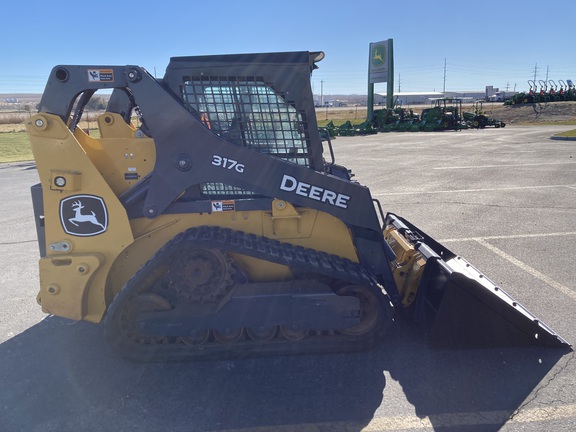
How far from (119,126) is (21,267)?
2.70m

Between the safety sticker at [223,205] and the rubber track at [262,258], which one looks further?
the safety sticker at [223,205]

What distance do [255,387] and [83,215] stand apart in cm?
194

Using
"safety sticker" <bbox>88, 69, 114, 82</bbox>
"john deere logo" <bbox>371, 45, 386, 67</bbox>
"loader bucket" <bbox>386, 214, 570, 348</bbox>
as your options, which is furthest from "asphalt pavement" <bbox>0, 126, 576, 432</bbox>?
"john deere logo" <bbox>371, 45, 386, 67</bbox>

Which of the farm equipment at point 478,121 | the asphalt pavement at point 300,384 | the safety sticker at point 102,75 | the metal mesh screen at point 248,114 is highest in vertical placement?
the safety sticker at point 102,75

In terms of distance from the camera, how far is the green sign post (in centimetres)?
3212

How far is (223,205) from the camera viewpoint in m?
3.65

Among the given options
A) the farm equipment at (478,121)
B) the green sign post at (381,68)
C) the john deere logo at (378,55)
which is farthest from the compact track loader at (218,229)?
the john deere logo at (378,55)

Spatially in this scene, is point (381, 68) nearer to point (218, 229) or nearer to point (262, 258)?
point (218, 229)

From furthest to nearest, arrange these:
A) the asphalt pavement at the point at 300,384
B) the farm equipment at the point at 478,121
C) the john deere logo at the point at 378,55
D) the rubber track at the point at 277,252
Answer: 1. the john deere logo at the point at 378,55
2. the farm equipment at the point at 478,121
3. the rubber track at the point at 277,252
4. the asphalt pavement at the point at 300,384

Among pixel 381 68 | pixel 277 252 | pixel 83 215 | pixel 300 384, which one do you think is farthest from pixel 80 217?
pixel 381 68

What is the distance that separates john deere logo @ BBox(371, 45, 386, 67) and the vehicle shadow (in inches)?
1260

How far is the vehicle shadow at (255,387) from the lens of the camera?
3.02 meters

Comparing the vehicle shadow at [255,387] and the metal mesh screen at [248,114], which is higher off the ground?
the metal mesh screen at [248,114]

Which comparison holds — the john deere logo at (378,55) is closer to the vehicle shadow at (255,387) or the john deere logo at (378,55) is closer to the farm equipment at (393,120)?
the farm equipment at (393,120)
